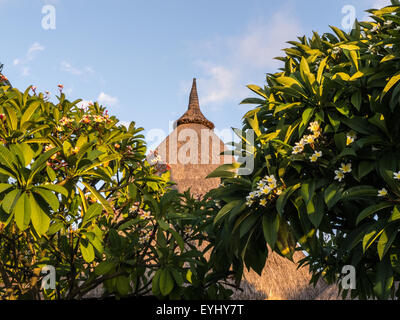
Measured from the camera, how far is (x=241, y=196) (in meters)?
3.15

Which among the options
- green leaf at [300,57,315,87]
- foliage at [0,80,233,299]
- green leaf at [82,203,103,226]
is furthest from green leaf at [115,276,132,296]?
green leaf at [300,57,315,87]

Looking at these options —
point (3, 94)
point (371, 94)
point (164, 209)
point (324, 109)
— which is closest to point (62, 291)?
point (164, 209)

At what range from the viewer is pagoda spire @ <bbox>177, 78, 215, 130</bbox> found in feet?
42.0

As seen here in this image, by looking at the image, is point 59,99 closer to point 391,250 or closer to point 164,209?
point 164,209

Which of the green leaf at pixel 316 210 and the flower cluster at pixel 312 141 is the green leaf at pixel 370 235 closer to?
the green leaf at pixel 316 210

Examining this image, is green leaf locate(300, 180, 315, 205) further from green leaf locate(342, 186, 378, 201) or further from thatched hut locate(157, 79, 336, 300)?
thatched hut locate(157, 79, 336, 300)

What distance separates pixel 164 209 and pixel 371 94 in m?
1.89

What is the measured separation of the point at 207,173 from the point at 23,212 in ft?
29.6

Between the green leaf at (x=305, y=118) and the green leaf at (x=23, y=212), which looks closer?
the green leaf at (x=23, y=212)

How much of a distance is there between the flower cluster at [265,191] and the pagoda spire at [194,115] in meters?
10.0

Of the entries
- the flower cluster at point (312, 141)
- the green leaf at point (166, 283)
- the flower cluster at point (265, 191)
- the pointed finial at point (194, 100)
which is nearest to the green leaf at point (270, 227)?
the flower cluster at point (265, 191)

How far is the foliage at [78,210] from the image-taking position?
7.99ft

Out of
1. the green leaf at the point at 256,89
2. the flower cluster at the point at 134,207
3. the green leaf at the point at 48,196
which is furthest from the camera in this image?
the flower cluster at the point at 134,207

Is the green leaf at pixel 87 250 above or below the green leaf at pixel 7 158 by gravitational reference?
below
